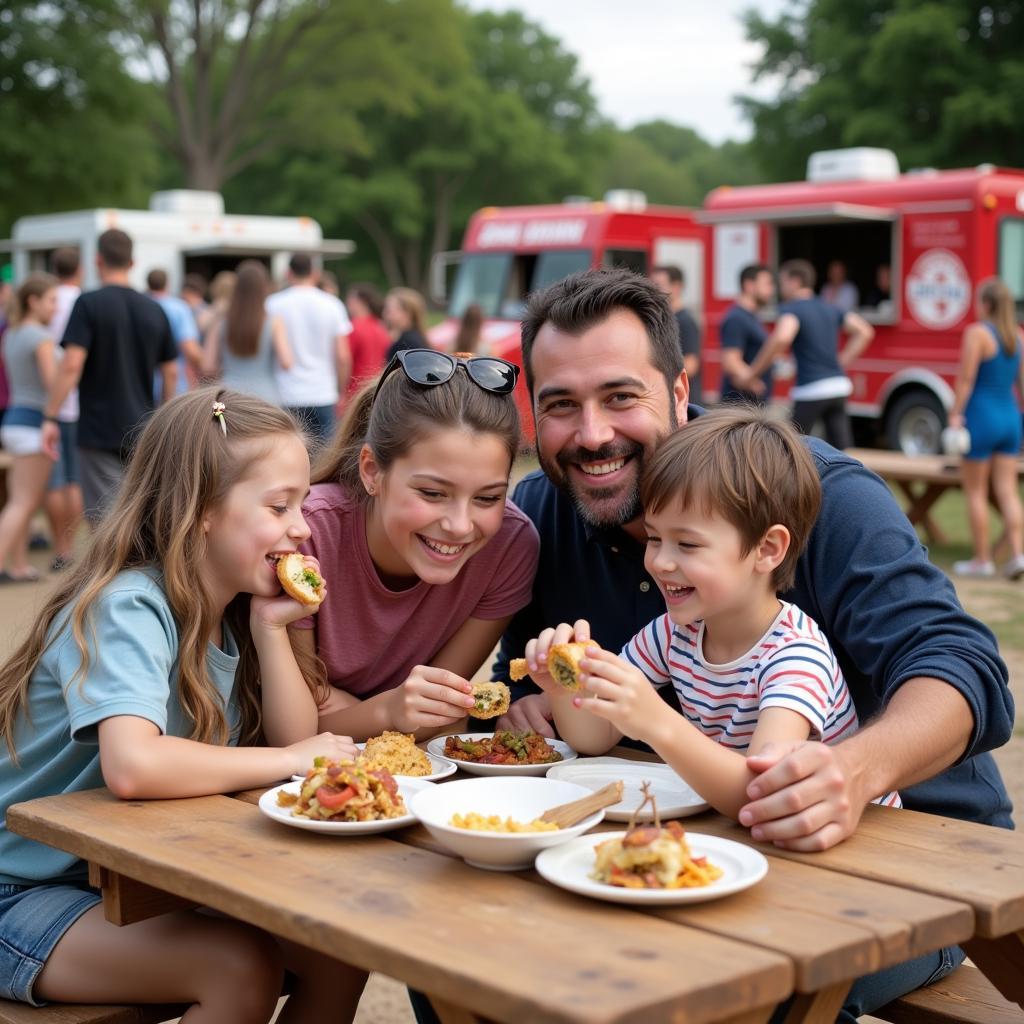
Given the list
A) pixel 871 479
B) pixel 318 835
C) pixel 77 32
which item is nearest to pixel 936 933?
pixel 318 835

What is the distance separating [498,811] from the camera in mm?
2195

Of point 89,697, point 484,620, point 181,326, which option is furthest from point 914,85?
point 89,697

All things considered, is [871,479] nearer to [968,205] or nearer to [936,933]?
[936,933]

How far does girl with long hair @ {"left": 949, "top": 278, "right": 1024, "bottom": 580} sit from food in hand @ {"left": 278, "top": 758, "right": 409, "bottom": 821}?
26.7 feet

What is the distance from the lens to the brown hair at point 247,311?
10203mm

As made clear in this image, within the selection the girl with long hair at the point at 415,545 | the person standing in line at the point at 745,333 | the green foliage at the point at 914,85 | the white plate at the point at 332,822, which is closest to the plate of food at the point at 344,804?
the white plate at the point at 332,822

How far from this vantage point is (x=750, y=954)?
165 cm

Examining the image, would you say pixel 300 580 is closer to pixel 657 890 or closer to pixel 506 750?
pixel 506 750

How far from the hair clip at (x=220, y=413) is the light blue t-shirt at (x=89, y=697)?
0.31 metres

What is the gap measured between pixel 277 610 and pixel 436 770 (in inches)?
18.4

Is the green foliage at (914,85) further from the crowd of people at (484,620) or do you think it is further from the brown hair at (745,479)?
the brown hair at (745,479)

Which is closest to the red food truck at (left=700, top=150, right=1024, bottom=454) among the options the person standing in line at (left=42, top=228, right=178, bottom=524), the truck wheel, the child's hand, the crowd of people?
the truck wheel

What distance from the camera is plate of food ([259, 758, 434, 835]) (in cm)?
213

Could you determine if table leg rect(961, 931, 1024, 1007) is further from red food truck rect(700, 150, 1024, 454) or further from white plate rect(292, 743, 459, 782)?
red food truck rect(700, 150, 1024, 454)
